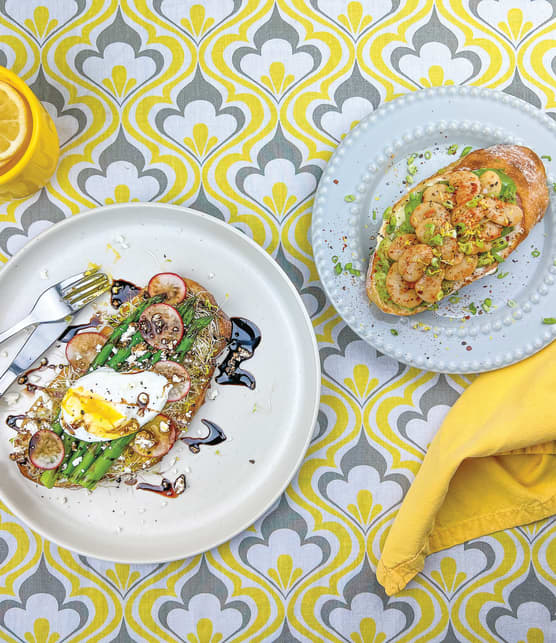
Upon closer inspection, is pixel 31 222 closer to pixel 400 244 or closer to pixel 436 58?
pixel 400 244

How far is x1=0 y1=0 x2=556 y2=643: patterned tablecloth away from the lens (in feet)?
6.77

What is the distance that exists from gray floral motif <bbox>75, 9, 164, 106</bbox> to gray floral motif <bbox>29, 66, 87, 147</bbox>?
14cm

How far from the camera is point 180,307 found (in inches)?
76.0

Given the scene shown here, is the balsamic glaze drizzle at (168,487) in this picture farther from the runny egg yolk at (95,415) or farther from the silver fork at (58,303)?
the silver fork at (58,303)

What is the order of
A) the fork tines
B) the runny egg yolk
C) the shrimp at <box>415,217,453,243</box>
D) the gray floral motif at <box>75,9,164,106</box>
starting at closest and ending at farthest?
the shrimp at <box>415,217,453,243</box>, the runny egg yolk, the fork tines, the gray floral motif at <box>75,9,164,106</box>

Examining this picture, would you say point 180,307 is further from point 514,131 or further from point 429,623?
point 429,623

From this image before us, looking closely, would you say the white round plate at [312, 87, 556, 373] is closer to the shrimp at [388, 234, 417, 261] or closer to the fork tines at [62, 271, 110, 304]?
the shrimp at [388, 234, 417, 261]

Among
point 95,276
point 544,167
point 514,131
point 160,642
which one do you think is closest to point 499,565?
point 160,642

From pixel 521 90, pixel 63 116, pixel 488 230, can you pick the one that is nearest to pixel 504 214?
pixel 488 230

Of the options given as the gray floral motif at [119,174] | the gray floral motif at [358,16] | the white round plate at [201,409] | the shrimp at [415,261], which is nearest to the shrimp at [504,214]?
the shrimp at [415,261]

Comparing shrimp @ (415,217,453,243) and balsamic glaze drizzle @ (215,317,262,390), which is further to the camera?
balsamic glaze drizzle @ (215,317,262,390)

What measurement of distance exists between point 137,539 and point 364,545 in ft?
3.06

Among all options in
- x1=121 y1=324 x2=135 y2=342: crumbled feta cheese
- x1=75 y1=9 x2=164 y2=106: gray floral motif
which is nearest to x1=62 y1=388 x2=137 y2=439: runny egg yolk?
x1=121 y1=324 x2=135 y2=342: crumbled feta cheese

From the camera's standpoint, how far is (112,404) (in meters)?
1.87
